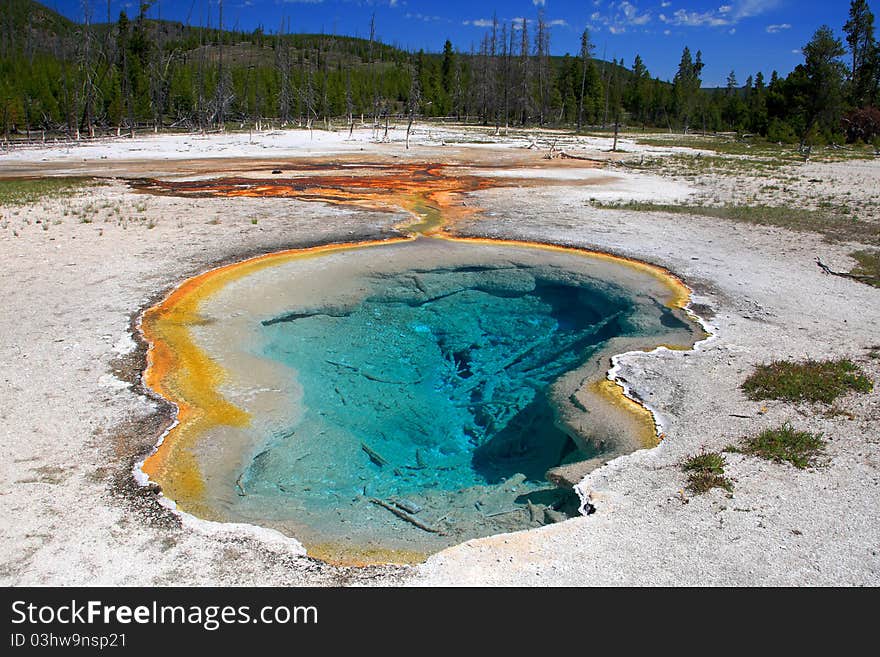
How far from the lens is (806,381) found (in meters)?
5.65

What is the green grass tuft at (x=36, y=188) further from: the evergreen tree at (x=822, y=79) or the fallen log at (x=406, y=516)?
the evergreen tree at (x=822, y=79)

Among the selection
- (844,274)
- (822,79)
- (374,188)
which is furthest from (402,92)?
(844,274)

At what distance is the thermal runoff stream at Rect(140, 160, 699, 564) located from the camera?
174 inches

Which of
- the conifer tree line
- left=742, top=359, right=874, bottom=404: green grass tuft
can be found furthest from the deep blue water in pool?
the conifer tree line

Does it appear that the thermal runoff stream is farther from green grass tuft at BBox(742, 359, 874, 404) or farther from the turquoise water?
green grass tuft at BBox(742, 359, 874, 404)

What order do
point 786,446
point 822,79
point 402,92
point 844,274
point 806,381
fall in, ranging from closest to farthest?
1. point 786,446
2. point 806,381
3. point 844,274
4. point 822,79
5. point 402,92

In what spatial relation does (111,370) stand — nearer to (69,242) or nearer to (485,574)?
(485,574)

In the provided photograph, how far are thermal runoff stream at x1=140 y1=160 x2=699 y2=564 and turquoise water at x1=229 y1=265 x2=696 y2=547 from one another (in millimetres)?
22

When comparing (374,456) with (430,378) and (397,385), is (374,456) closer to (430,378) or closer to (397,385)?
(397,385)

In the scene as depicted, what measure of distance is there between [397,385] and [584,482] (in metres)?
2.96

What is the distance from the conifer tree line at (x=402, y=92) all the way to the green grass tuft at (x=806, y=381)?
33620 mm

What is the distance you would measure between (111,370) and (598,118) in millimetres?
66715

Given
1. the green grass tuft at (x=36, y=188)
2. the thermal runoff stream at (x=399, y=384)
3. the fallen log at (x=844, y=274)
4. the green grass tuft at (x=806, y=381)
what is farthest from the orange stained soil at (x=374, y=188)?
the green grass tuft at (x=806, y=381)

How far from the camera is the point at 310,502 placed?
4578mm
